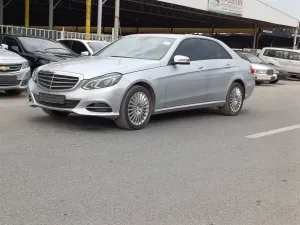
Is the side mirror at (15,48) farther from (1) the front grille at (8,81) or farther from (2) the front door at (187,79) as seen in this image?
(2) the front door at (187,79)

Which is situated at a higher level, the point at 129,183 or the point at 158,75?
the point at 158,75

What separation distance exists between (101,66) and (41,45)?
605 centimetres

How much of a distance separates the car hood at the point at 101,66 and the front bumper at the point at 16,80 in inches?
121

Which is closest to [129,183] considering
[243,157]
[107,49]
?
[243,157]

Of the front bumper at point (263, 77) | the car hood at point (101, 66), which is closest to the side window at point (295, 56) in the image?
the front bumper at point (263, 77)

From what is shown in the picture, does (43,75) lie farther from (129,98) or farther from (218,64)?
(218,64)

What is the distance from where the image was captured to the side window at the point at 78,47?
15.0m

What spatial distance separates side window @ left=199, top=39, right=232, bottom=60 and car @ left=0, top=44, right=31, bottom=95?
426cm

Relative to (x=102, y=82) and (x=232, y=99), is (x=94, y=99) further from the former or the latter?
(x=232, y=99)

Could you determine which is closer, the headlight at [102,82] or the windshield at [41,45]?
the headlight at [102,82]

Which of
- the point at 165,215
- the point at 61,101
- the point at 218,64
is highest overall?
the point at 218,64

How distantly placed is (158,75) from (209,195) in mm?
3502

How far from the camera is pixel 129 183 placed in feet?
15.7

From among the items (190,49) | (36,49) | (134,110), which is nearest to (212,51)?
(190,49)
